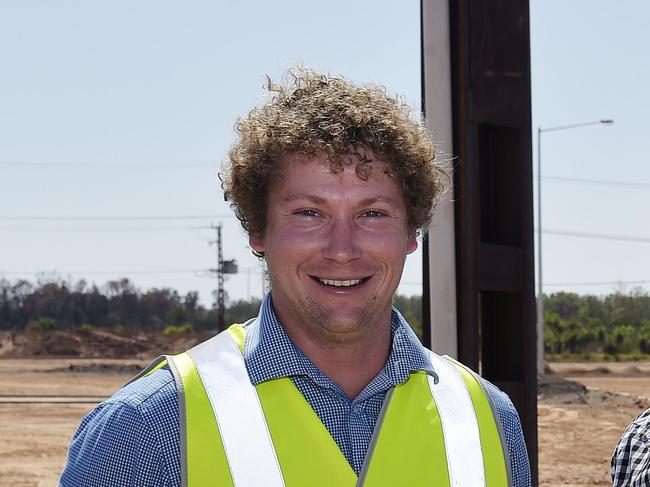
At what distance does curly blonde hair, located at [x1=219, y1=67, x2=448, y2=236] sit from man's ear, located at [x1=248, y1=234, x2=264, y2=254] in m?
0.01

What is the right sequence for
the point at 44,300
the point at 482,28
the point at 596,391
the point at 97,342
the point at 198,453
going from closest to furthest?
the point at 198,453 < the point at 482,28 < the point at 596,391 < the point at 97,342 < the point at 44,300

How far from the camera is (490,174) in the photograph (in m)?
4.11

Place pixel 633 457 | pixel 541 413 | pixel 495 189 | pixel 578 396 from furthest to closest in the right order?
pixel 578 396, pixel 541 413, pixel 495 189, pixel 633 457

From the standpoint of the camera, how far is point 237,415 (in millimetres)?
2035

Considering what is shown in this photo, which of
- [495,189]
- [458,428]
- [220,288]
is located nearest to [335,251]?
[458,428]

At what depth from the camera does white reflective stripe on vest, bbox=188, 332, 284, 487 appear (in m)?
1.96

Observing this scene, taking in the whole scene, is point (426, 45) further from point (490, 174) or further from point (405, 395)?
point (405, 395)

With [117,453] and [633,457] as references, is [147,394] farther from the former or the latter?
[633,457]

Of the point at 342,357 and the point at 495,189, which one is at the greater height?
the point at 495,189

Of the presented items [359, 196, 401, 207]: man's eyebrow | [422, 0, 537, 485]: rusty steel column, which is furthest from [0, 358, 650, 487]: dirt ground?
[359, 196, 401, 207]: man's eyebrow

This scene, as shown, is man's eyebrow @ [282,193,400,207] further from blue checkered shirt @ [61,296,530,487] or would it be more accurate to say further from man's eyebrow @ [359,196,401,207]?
blue checkered shirt @ [61,296,530,487]

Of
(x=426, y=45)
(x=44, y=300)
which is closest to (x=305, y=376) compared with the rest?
(x=426, y=45)

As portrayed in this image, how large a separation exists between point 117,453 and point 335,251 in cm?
60

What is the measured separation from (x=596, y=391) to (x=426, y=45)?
86.9ft
